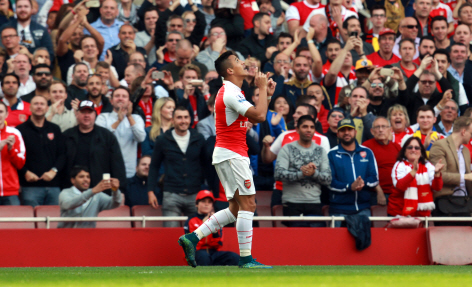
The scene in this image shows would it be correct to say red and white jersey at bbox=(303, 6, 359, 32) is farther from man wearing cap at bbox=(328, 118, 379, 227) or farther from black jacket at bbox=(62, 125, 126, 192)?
black jacket at bbox=(62, 125, 126, 192)

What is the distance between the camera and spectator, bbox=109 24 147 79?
49.1 ft

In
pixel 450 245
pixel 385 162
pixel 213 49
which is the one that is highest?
pixel 213 49

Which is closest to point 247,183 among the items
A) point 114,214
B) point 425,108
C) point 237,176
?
point 237,176

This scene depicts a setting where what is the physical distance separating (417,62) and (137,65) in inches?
238

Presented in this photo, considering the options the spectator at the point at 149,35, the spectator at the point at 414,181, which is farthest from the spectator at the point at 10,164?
the spectator at the point at 414,181

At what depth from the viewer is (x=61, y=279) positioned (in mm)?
6875

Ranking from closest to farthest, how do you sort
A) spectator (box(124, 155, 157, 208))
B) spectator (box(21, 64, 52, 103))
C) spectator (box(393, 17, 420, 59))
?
spectator (box(124, 155, 157, 208))
spectator (box(21, 64, 52, 103))
spectator (box(393, 17, 420, 59))

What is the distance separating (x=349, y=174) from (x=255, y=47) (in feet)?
17.0

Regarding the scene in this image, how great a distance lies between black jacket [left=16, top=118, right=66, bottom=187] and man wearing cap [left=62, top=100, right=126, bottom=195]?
0.46 ft

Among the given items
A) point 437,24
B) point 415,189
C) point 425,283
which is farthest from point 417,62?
point 425,283

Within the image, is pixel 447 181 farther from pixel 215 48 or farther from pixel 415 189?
pixel 215 48

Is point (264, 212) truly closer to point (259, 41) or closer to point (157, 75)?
point (157, 75)

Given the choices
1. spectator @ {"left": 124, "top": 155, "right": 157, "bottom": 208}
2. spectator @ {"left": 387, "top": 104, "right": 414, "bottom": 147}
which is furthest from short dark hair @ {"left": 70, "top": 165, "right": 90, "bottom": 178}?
spectator @ {"left": 387, "top": 104, "right": 414, "bottom": 147}

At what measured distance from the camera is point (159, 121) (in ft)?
41.5
